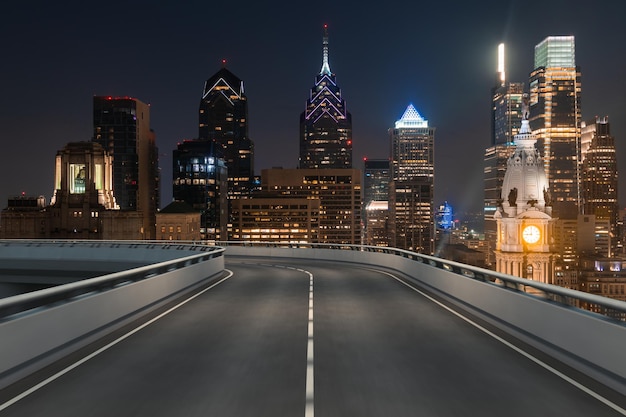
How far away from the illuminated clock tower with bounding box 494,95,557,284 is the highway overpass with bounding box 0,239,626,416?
5655 cm

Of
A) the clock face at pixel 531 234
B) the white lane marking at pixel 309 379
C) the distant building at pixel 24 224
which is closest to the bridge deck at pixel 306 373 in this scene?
the white lane marking at pixel 309 379

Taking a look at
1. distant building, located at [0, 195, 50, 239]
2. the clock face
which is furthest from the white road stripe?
distant building, located at [0, 195, 50, 239]

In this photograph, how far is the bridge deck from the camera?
23.9 ft

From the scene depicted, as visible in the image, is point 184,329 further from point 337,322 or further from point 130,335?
point 337,322

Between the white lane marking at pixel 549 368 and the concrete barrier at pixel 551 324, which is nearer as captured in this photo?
the white lane marking at pixel 549 368

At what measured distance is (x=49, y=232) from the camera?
171 m

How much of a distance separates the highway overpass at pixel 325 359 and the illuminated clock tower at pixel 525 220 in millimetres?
56545

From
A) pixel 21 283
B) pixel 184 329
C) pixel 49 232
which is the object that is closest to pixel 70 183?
pixel 49 232

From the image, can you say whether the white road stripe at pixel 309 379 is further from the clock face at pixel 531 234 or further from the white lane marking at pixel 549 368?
the clock face at pixel 531 234

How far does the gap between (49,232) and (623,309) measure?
184 metres

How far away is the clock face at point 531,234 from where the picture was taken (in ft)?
233

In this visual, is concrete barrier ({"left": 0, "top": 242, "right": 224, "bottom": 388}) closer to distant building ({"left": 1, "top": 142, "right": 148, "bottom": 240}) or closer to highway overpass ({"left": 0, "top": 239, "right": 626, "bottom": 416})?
highway overpass ({"left": 0, "top": 239, "right": 626, "bottom": 416})

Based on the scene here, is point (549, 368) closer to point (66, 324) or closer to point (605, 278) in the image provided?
point (66, 324)

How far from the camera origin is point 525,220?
7150 cm
